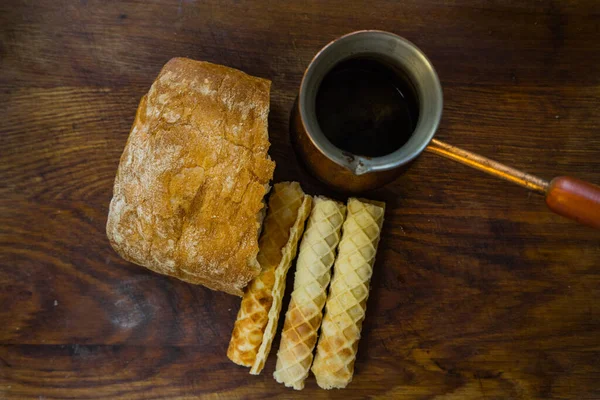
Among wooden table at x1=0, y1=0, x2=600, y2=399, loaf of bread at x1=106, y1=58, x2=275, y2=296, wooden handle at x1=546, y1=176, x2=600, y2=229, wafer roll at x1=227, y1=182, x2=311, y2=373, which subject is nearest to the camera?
wooden handle at x1=546, y1=176, x2=600, y2=229

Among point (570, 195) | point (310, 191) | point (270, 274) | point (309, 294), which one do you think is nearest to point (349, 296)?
point (309, 294)

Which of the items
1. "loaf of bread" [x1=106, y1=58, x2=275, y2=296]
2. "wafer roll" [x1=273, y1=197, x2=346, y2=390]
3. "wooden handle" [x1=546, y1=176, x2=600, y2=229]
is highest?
"wooden handle" [x1=546, y1=176, x2=600, y2=229]

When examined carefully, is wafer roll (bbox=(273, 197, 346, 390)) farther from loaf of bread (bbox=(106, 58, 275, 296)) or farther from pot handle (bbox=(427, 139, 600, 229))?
pot handle (bbox=(427, 139, 600, 229))

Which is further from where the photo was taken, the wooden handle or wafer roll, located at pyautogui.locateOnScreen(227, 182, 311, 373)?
wafer roll, located at pyautogui.locateOnScreen(227, 182, 311, 373)

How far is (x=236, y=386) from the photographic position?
2053 millimetres

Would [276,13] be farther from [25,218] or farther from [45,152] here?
[25,218]

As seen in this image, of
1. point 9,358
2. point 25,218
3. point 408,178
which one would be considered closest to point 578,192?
point 408,178

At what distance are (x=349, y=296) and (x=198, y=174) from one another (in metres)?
0.74

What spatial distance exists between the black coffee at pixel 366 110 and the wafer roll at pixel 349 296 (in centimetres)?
33

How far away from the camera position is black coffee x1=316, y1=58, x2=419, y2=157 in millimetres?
1692

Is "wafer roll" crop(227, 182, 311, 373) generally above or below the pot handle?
below

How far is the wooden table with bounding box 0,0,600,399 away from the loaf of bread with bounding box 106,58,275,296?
0.35m

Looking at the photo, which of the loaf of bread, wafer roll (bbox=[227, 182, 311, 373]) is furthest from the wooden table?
the loaf of bread

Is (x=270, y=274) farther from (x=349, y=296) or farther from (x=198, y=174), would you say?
(x=198, y=174)
